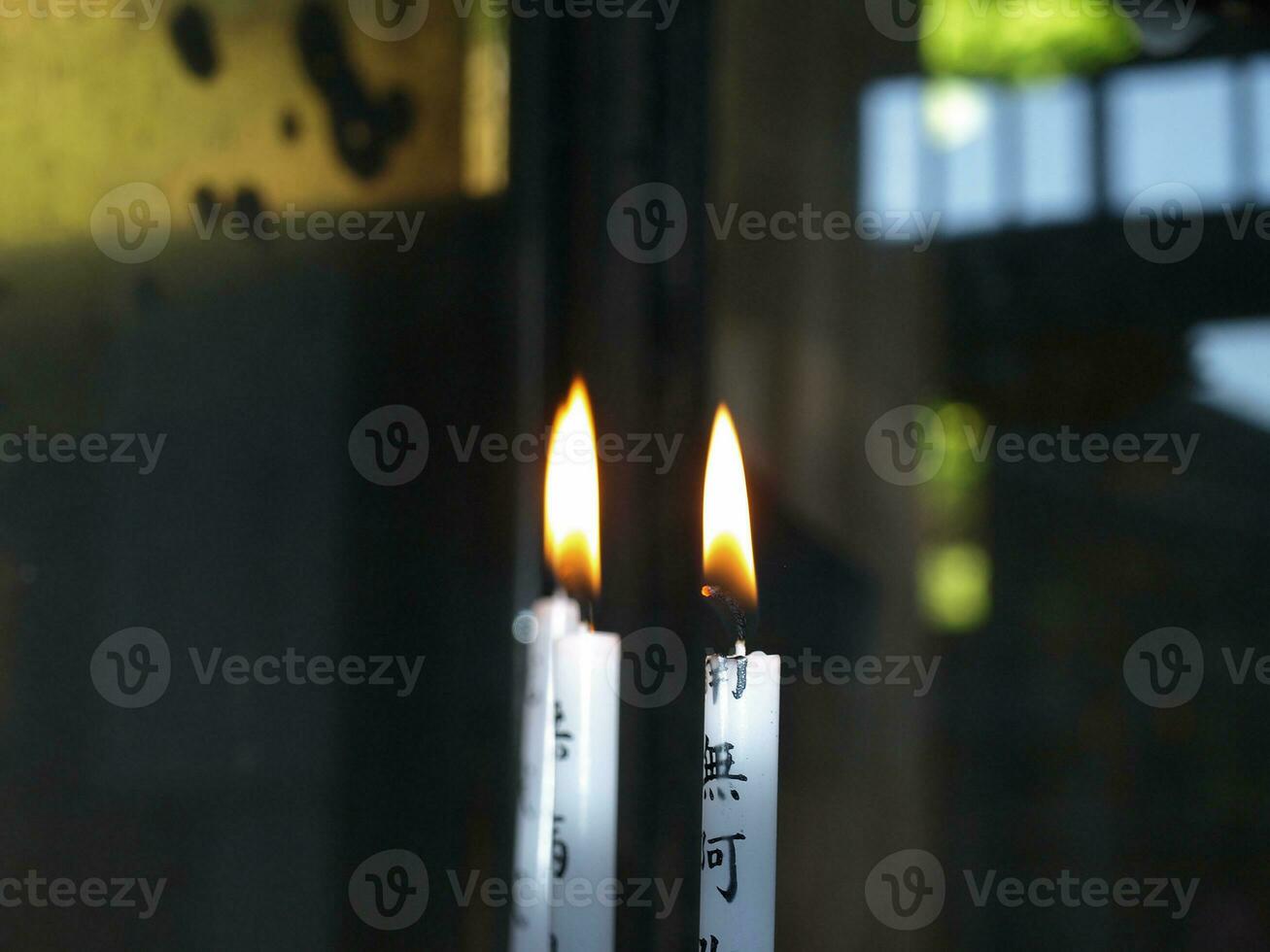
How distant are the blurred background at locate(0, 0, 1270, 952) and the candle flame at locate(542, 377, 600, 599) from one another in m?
0.18

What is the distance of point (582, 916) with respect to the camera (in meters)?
0.38

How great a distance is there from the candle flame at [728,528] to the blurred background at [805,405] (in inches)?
11.3

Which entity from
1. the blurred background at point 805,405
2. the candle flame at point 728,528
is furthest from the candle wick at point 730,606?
the blurred background at point 805,405

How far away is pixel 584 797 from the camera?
0.39 meters

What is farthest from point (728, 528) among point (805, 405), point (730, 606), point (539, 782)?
point (805, 405)

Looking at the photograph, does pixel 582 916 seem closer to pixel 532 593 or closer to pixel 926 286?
pixel 532 593

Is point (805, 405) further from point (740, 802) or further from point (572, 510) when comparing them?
point (740, 802)

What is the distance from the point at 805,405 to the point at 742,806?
0.46 m

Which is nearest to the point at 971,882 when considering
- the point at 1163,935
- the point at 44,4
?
the point at 1163,935

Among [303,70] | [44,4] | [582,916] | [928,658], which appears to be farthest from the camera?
[928,658]

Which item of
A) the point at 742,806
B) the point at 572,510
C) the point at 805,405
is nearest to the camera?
the point at 742,806

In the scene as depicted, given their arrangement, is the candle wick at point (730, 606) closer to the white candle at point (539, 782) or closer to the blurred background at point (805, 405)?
the white candle at point (539, 782)

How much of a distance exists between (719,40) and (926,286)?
0.71 feet

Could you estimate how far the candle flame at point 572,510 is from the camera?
0.44 metres
